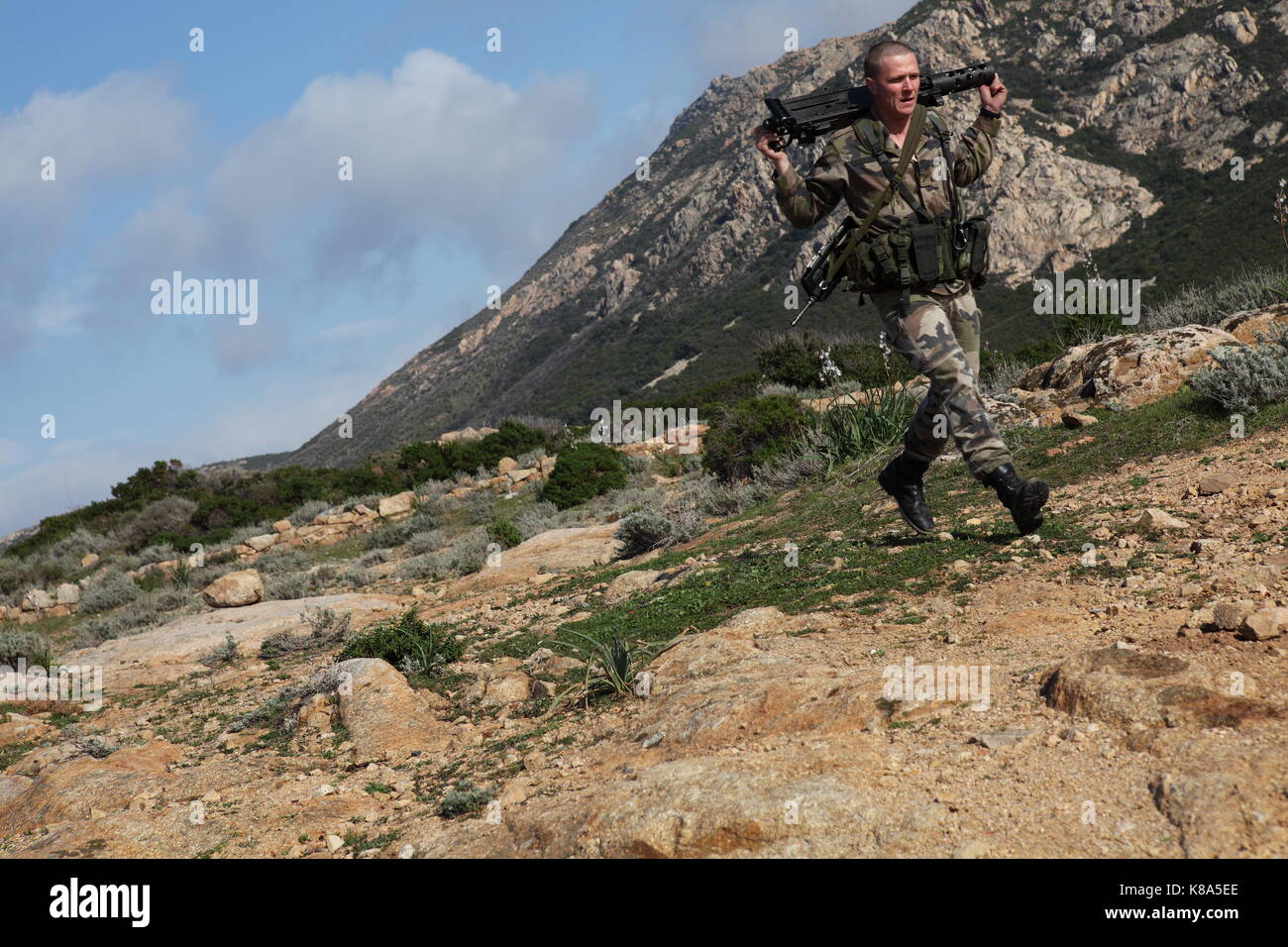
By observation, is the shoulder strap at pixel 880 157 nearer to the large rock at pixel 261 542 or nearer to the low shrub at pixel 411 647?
the low shrub at pixel 411 647

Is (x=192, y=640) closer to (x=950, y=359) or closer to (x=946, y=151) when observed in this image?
(x=950, y=359)

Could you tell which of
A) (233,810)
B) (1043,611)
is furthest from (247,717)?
(1043,611)

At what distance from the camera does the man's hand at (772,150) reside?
448 centimetres

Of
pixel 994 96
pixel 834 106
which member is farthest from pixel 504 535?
pixel 994 96

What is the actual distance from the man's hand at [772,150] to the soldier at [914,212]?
0.01 meters

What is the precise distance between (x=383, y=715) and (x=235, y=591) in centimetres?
820

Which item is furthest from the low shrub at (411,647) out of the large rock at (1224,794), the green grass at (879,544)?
the large rock at (1224,794)

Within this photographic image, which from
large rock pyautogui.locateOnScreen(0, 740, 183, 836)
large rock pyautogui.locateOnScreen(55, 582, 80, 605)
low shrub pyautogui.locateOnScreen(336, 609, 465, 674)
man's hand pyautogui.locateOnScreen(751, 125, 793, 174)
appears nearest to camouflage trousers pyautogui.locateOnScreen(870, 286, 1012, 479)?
man's hand pyautogui.locateOnScreen(751, 125, 793, 174)

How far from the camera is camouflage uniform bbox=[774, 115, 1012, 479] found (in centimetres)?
464

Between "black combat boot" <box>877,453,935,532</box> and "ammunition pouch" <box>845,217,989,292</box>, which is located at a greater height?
"ammunition pouch" <box>845,217,989,292</box>

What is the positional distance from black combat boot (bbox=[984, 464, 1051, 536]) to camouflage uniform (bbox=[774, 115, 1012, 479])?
0.19 ft

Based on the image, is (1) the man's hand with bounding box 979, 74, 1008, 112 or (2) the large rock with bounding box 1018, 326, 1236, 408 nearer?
(1) the man's hand with bounding box 979, 74, 1008, 112

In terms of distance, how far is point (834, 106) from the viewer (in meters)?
4.89

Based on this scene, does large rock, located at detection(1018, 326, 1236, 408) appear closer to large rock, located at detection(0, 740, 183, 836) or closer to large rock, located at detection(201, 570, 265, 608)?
large rock, located at detection(0, 740, 183, 836)
